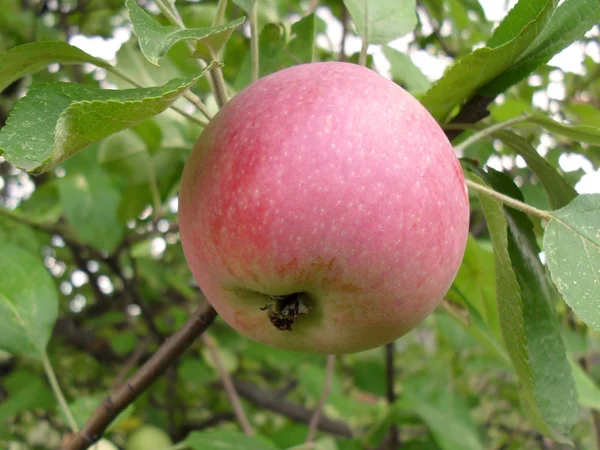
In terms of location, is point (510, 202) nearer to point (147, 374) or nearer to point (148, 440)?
point (147, 374)

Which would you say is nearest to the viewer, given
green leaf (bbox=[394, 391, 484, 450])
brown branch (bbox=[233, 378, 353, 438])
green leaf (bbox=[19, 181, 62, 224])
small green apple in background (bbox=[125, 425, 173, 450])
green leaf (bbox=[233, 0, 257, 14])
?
green leaf (bbox=[233, 0, 257, 14])

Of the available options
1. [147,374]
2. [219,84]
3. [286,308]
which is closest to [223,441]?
[147,374]

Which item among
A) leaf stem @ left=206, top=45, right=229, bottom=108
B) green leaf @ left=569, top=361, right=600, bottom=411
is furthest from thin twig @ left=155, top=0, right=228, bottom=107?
green leaf @ left=569, top=361, right=600, bottom=411

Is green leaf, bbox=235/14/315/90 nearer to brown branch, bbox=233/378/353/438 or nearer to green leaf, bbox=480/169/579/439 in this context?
green leaf, bbox=480/169/579/439

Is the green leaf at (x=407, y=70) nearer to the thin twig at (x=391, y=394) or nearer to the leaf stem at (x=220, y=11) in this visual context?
the leaf stem at (x=220, y=11)

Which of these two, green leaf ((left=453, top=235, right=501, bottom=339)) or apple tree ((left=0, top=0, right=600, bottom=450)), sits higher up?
apple tree ((left=0, top=0, right=600, bottom=450))

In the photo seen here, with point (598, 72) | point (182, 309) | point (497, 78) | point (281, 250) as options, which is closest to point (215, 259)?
point (281, 250)
